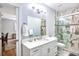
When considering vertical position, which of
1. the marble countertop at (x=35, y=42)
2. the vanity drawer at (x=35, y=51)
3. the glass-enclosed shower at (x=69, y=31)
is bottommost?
the vanity drawer at (x=35, y=51)

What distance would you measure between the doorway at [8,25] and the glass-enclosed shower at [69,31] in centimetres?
75

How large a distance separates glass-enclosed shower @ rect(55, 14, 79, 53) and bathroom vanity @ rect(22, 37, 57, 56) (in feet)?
0.50

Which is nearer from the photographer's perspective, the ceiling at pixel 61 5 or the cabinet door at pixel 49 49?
the ceiling at pixel 61 5

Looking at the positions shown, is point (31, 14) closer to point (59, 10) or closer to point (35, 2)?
point (35, 2)

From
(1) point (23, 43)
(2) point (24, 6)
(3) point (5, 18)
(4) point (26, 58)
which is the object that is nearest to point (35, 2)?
(2) point (24, 6)

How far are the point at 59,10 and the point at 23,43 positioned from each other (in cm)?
84

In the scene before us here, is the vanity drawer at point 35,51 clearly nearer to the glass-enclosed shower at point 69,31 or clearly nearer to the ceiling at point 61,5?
the glass-enclosed shower at point 69,31

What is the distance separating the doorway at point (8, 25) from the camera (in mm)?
1839

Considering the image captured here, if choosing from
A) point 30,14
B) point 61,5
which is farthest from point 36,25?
point 61,5

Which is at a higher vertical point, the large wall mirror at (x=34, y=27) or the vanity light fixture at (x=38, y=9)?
the vanity light fixture at (x=38, y=9)

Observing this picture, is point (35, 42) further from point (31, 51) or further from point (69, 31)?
point (69, 31)

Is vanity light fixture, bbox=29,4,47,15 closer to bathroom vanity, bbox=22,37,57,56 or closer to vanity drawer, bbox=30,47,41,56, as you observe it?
bathroom vanity, bbox=22,37,57,56

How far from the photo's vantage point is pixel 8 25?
1.93 metres

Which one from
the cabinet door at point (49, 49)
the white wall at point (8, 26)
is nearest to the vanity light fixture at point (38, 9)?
the white wall at point (8, 26)
